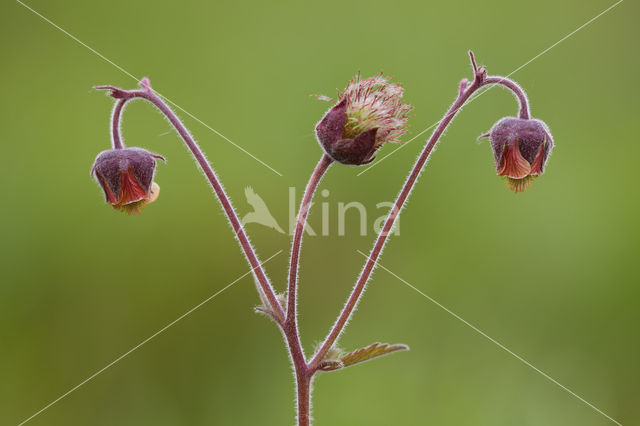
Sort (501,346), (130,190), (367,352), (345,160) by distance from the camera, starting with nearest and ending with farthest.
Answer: (345,160) → (367,352) → (130,190) → (501,346)

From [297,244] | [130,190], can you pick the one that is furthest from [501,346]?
[130,190]

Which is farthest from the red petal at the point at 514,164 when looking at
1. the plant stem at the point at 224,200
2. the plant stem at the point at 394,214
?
the plant stem at the point at 224,200

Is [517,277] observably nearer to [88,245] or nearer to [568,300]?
[568,300]

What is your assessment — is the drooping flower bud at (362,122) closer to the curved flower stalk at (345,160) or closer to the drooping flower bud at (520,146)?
the curved flower stalk at (345,160)

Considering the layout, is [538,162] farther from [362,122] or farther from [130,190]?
[130,190]

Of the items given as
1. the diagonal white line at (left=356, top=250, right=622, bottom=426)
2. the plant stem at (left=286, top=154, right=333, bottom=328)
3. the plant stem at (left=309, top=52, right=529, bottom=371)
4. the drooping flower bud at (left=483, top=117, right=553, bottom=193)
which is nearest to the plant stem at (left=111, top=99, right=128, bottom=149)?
the plant stem at (left=286, top=154, right=333, bottom=328)

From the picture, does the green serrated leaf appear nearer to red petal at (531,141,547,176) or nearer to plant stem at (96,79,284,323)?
→ plant stem at (96,79,284,323)
